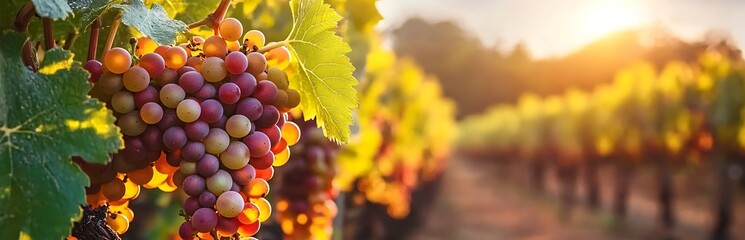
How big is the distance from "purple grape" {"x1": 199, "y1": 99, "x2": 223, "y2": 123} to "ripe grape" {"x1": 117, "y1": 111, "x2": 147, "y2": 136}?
7 centimetres

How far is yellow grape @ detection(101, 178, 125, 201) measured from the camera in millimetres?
1008

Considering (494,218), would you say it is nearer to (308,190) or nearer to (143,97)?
(308,190)

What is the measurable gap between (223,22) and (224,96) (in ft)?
0.38

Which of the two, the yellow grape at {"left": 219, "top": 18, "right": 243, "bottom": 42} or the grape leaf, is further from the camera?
the yellow grape at {"left": 219, "top": 18, "right": 243, "bottom": 42}

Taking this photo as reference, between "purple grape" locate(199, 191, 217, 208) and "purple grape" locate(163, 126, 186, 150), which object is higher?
"purple grape" locate(163, 126, 186, 150)

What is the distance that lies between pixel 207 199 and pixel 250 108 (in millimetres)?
118

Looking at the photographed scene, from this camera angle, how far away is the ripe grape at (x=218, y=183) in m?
0.95

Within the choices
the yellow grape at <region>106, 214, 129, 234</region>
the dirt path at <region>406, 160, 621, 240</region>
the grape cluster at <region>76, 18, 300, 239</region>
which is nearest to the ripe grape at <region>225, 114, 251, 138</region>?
the grape cluster at <region>76, 18, 300, 239</region>

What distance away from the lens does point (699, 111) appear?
48.3 feet

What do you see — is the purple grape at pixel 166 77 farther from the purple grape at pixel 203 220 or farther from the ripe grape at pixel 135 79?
the purple grape at pixel 203 220

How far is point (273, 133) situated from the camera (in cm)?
104

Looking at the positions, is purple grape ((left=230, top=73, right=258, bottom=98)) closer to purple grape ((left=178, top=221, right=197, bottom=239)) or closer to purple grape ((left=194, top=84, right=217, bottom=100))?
purple grape ((left=194, top=84, right=217, bottom=100))

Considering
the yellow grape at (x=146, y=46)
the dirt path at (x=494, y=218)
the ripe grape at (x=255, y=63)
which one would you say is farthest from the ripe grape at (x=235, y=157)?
the dirt path at (x=494, y=218)

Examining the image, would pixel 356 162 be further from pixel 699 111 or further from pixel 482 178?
pixel 482 178
